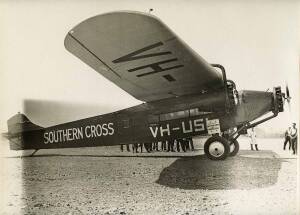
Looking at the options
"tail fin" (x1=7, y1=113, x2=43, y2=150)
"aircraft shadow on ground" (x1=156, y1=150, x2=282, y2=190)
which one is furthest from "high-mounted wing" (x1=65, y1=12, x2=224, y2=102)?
"tail fin" (x1=7, y1=113, x2=43, y2=150)

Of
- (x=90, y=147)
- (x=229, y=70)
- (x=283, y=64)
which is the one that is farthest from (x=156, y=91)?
(x=283, y=64)

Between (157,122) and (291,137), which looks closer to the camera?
(291,137)

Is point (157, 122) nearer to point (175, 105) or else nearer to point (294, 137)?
point (175, 105)

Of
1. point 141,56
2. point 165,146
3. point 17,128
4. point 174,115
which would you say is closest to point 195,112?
point 174,115

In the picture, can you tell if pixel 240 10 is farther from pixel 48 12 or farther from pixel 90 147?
pixel 90 147

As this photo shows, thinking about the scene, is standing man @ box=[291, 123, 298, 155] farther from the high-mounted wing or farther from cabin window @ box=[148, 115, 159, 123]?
cabin window @ box=[148, 115, 159, 123]
